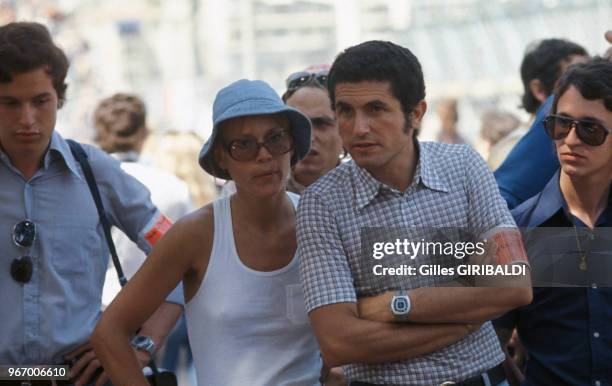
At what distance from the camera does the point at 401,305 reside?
11.8 ft

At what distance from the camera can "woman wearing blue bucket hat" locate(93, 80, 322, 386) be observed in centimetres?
389

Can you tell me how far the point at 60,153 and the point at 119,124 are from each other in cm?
383

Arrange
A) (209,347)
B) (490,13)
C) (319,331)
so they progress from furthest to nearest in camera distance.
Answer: (490,13)
(209,347)
(319,331)

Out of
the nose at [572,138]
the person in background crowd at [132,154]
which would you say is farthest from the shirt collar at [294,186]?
the person in background crowd at [132,154]

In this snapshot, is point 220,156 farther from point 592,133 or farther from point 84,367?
point 592,133

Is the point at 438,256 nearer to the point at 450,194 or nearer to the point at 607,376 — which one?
the point at 450,194

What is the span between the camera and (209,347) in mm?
3934

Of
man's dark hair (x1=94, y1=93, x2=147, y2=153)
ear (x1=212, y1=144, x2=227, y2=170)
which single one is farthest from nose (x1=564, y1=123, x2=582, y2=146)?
man's dark hair (x1=94, y1=93, x2=147, y2=153)

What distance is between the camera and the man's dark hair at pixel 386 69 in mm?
3791

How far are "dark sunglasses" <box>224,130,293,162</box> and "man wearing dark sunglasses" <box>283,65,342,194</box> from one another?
1.29 meters

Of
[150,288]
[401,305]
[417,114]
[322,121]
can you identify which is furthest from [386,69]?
[322,121]

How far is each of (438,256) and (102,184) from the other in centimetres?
142

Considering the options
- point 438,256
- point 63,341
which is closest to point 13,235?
point 63,341

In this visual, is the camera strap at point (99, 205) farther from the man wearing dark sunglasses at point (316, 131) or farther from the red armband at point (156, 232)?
the man wearing dark sunglasses at point (316, 131)
